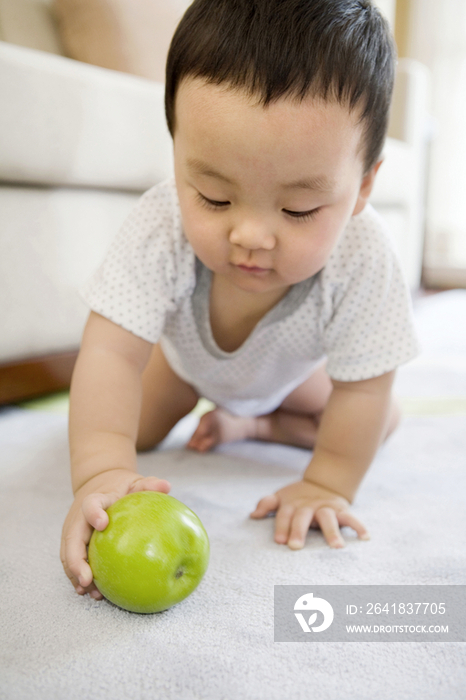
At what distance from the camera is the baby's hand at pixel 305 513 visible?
621 mm

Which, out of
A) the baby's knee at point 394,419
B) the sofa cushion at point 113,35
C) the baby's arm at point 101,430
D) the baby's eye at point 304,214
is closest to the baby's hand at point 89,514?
the baby's arm at point 101,430

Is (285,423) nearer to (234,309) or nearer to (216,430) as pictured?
(216,430)

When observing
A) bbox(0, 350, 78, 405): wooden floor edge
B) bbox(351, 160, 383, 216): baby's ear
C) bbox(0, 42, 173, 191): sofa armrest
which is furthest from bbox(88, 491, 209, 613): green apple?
bbox(0, 42, 173, 191): sofa armrest

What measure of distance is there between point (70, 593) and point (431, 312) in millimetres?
1909

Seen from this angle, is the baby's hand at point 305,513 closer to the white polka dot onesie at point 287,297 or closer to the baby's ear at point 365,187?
the white polka dot onesie at point 287,297

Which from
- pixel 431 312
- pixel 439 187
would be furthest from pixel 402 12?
pixel 431 312

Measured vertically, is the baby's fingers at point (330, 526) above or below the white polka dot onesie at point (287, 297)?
below

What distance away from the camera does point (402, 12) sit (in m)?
3.44

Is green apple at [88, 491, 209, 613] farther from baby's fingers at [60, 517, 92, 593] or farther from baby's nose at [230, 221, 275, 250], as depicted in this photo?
baby's nose at [230, 221, 275, 250]

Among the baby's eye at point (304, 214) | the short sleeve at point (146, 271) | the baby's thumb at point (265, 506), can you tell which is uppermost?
the baby's eye at point (304, 214)

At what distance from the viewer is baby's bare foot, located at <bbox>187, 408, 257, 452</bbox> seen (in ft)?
2.95

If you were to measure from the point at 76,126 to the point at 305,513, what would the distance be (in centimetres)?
76

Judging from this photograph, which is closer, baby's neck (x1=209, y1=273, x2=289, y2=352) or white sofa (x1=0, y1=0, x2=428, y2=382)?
baby's neck (x1=209, y1=273, x2=289, y2=352)

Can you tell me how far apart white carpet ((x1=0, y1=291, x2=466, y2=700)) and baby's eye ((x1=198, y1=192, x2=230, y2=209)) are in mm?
323
